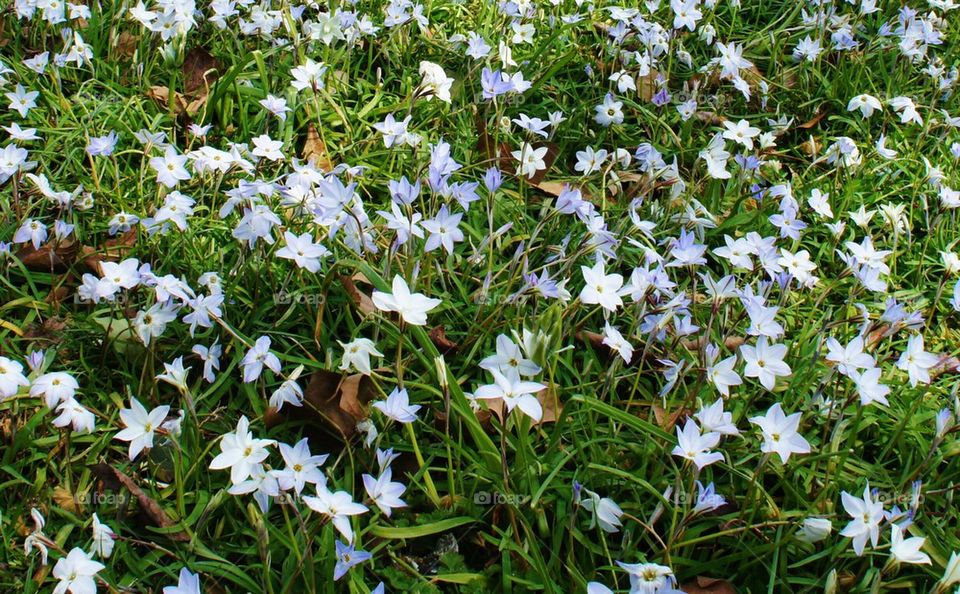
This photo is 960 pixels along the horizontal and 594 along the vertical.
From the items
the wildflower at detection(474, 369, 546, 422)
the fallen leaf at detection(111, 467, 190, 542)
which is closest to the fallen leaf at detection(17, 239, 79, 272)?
the fallen leaf at detection(111, 467, 190, 542)

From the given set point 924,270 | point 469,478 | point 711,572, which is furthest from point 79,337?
point 924,270

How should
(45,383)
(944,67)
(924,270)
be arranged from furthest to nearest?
(944,67), (924,270), (45,383)

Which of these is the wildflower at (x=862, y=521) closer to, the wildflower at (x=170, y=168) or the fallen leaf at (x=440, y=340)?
the fallen leaf at (x=440, y=340)

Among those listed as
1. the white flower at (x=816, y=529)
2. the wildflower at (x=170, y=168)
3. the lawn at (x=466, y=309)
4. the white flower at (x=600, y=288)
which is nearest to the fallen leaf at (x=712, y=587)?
the lawn at (x=466, y=309)

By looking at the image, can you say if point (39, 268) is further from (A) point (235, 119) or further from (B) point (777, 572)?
(B) point (777, 572)

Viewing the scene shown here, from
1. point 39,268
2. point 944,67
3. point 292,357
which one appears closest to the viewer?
point 292,357

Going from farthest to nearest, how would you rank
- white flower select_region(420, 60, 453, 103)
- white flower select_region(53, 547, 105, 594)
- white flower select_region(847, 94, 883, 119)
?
white flower select_region(847, 94, 883, 119) → white flower select_region(420, 60, 453, 103) → white flower select_region(53, 547, 105, 594)

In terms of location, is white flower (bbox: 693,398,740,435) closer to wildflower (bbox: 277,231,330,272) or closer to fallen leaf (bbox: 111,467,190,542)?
wildflower (bbox: 277,231,330,272)
